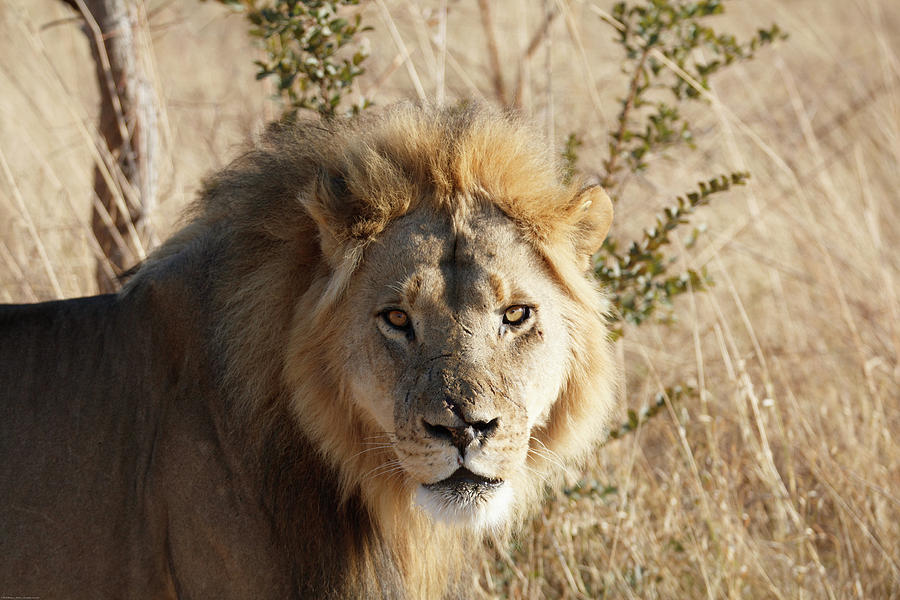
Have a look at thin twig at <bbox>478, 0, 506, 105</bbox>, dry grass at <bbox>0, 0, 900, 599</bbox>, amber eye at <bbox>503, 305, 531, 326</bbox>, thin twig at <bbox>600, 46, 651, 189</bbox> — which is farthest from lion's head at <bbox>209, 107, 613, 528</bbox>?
thin twig at <bbox>478, 0, 506, 105</bbox>

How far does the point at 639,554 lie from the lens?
4.03 m

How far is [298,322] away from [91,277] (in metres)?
3.11

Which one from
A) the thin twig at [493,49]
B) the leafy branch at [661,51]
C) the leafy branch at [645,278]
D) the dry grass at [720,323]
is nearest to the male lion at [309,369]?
the dry grass at [720,323]

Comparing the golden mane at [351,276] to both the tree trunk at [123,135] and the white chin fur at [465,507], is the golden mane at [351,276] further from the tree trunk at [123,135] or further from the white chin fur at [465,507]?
the tree trunk at [123,135]

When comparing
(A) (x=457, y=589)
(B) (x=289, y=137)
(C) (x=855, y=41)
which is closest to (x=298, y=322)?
(B) (x=289, y=137)

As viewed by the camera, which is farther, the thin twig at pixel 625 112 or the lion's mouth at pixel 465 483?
the thin twig at pixel 625 112

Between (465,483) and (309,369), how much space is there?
0.61 m

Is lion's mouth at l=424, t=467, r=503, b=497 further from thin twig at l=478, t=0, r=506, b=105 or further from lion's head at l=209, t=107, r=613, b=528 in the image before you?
thin twig at l=478, t=0, r=506, b=105

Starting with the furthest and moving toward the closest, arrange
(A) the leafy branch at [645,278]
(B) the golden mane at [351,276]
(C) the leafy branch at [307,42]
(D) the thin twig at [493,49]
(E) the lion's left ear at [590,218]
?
(D) the thin twig at [493,49], (A) the leafy branch at [645,278], (C) the leafy branch at [307,42], (E) the lion's left ear at [590,218], (B) the golden mane at [351,276]

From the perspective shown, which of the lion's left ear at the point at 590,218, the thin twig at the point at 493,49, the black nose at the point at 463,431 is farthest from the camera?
the thin twig at the point at 493,49

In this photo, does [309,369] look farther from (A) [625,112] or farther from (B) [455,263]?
(A) [625,112]

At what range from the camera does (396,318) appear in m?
2.66

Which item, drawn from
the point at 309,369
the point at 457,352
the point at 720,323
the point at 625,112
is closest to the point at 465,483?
the point at 457,352

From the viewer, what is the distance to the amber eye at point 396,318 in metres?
2.66
